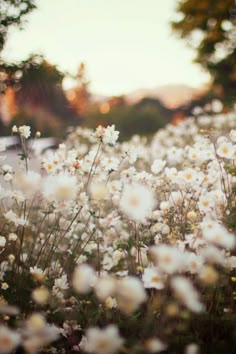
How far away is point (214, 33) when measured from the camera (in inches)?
684

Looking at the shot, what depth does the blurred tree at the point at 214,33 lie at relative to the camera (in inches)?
678

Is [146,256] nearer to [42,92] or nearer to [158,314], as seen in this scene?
[158,314]

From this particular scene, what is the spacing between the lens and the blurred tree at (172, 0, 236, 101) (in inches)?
678

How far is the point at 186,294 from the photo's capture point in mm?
1411

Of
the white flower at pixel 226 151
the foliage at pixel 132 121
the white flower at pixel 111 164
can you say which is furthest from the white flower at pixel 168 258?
the foliage at pixel 132 121

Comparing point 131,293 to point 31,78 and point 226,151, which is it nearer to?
point 226,151

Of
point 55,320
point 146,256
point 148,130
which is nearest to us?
point 55,320

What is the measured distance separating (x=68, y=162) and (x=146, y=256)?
0.75 metres

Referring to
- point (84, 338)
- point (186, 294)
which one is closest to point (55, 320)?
point (84, 338)

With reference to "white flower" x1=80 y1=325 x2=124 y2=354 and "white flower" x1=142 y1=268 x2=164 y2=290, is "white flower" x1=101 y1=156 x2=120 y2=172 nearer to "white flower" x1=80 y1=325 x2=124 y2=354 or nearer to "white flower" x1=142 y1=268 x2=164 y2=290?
"white flower" x1=142 y1=268 x2=164 y2=290

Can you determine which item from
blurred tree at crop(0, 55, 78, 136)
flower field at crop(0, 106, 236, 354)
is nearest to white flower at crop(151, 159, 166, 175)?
flower field at crop(0, 106, 236, 354)

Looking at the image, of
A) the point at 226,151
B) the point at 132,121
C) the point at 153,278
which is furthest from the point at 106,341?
the point at 132,121

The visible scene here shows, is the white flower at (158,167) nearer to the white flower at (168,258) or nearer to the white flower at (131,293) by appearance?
the white flower at (168,258)

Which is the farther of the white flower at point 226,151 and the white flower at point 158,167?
the white flower at point 158,167
